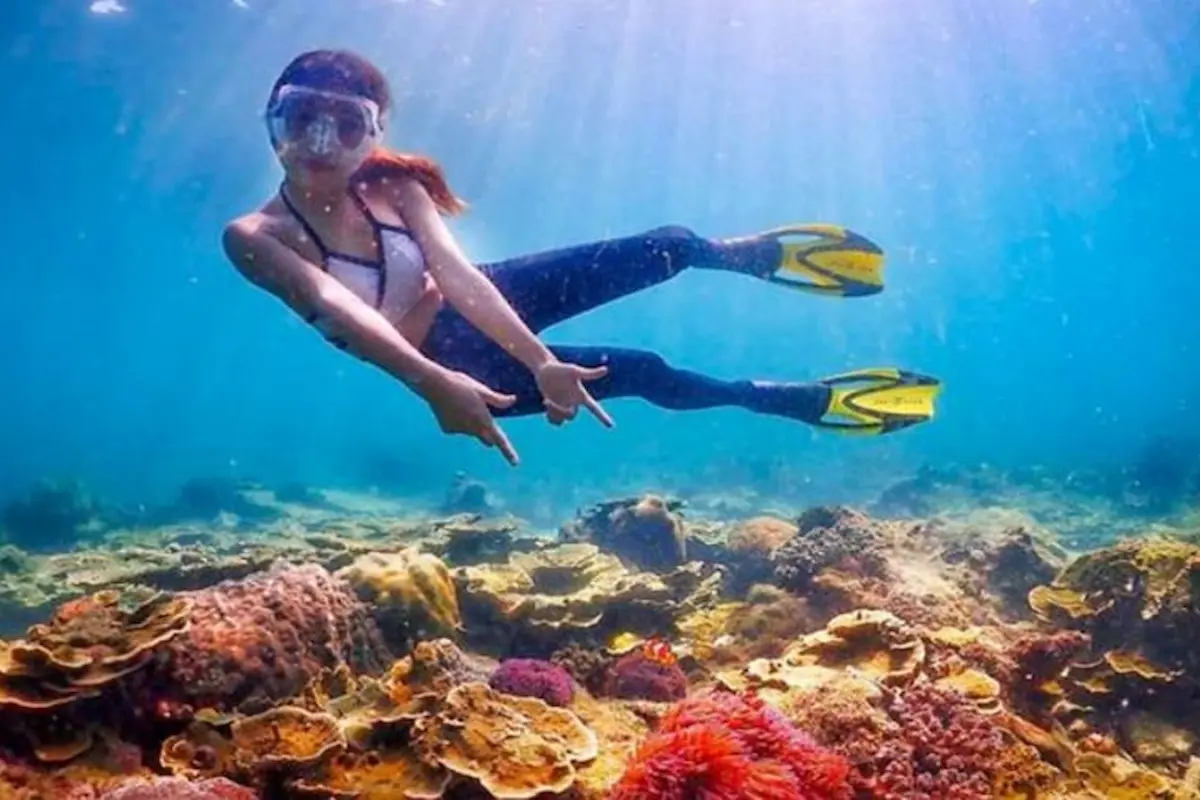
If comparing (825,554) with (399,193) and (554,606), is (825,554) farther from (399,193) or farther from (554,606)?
(399,193)

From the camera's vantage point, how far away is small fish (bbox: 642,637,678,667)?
20.0ft

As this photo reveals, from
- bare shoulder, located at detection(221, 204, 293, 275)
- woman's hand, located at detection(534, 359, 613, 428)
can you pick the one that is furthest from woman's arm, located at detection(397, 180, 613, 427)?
bare shoulder, located at detection(221, 204, 293, 275)

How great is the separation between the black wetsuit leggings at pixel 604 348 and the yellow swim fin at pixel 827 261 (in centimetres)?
54

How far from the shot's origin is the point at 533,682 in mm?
5234

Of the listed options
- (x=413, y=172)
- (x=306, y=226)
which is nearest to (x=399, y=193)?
(x=413, y=172)

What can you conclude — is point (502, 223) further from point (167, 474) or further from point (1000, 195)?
point (1000, 195)

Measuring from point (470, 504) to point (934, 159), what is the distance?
4732 centimetres

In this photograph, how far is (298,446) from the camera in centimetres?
8094

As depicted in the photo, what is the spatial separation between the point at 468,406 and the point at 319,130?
189cm

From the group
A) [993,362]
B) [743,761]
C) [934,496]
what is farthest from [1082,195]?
[993,362]

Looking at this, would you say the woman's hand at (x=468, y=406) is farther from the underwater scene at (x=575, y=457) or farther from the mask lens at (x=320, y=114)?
the mask lens at (x=320, y=114)

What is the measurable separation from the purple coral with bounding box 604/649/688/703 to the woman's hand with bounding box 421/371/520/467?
2.75 meters

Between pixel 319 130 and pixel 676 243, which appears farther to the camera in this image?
pixel 676 243

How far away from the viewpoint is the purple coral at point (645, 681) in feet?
18.6
